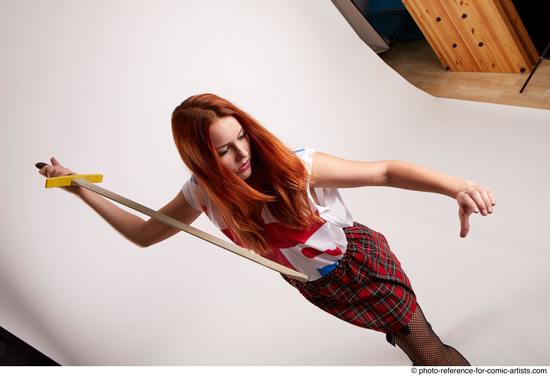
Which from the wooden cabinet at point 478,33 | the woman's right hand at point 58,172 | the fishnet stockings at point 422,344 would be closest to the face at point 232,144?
the woman's right hand at point 58,172

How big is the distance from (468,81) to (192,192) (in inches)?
104

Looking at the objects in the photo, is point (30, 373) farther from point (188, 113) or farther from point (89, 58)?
point (89, 58)

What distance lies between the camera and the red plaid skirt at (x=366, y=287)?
1390mm

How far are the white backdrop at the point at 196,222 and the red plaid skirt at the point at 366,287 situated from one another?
1.59ft

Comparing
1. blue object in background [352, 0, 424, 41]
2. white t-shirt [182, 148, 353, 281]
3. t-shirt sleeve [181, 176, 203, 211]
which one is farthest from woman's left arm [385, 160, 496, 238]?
blue object in background [352, 0, 424, 41]

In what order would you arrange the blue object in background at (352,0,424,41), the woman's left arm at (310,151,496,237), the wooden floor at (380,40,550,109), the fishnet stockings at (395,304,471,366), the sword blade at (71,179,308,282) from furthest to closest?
the blue object in background at (352,0,424,41) → the wooden floor at (380,40,550,109) → the fishnet stockings at (395,304,471,366) → the woman's left arm at (310,151,496,237) → the sword blade at (71,179,308,282)

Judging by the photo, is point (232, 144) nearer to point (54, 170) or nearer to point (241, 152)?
point (241, 152)

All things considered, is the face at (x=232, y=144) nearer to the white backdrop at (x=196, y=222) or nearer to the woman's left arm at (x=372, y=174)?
the woman's left arm at (x=372, y=174)

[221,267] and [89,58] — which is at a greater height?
[89,58]

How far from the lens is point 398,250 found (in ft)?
7.72

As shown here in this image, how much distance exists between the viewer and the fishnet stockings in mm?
1515

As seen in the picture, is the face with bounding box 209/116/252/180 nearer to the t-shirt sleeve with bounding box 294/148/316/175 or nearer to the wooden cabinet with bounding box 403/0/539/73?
the t-shirt sleeve with bounding box 294/148/316/175

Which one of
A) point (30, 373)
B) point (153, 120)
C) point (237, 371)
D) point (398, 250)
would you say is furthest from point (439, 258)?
point (30, 373)

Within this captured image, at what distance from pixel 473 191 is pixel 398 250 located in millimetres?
1271
